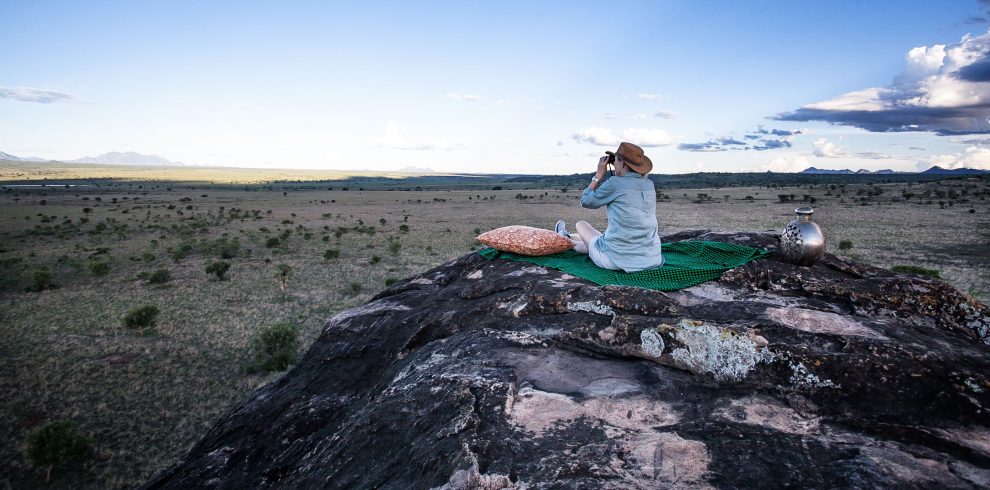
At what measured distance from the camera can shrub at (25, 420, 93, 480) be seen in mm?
7566

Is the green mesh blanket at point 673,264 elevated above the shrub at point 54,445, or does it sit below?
above

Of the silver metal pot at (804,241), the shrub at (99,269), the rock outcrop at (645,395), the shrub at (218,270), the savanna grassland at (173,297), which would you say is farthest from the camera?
the shrub at (99,269)

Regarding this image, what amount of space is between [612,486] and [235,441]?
481 cm

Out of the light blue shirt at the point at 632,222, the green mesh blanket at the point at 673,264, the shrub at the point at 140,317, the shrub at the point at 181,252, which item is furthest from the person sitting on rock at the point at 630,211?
the shrub at the point at 181,252

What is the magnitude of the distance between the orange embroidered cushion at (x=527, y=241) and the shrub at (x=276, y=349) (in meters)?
6.21

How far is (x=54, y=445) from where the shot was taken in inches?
301

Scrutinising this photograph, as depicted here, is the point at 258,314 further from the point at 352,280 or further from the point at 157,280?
the point at 157,280

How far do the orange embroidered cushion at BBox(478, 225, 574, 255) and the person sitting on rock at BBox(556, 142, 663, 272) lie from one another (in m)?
0.99

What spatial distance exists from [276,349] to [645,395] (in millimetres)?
9930

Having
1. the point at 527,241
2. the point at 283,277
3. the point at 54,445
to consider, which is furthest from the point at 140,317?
the point at 527,241

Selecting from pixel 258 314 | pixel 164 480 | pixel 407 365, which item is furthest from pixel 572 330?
pixel 258 314

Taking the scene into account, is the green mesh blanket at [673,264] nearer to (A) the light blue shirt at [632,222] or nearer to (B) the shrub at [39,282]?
(A) the light blue shirt at [632,222]

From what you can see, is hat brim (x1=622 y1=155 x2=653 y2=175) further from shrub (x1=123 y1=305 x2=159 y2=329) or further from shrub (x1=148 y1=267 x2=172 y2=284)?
shrub (x1=148 y1=267 x2=172 y2=284)

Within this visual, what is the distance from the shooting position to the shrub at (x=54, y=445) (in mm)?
7566
